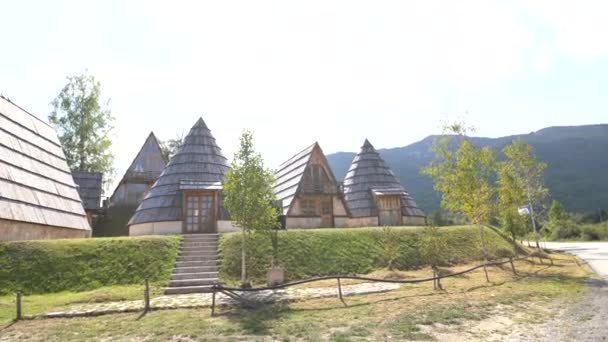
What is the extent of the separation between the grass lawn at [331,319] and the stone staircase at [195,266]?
5.71 feet

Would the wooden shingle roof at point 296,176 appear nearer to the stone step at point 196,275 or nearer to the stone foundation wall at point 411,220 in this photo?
the stone foundation wall at point 411,220

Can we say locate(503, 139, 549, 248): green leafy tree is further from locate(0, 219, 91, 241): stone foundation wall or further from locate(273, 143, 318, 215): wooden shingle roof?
locate(0, 219, 91, 241): stone foundation wall

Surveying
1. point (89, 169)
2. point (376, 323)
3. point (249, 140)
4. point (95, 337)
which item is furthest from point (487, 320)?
point (89, 169)

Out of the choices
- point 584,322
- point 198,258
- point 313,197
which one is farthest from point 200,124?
point 584,322

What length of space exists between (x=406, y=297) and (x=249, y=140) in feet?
29.0

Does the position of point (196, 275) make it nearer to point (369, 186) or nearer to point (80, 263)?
point (80, 263)

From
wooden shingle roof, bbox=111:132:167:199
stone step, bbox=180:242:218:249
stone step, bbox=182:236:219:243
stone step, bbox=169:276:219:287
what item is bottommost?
stone step, bbox=169:276:219:287

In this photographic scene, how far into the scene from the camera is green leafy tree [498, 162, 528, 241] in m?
27.4

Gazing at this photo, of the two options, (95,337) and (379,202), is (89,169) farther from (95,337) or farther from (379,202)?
(95,337)

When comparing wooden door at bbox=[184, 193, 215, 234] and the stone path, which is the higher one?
wooden door at bbox=[184, 193, 215, 234]

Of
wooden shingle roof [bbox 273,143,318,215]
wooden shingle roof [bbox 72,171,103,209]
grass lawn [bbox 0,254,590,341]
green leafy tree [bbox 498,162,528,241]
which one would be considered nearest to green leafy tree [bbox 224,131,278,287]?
grass lawn [bbox 0,254,590,341]

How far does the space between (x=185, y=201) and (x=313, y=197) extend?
8.89 meters

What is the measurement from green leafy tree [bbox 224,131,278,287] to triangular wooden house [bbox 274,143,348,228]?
10559 millimetres

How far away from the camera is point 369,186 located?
34062mm
